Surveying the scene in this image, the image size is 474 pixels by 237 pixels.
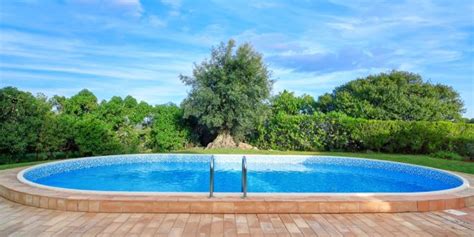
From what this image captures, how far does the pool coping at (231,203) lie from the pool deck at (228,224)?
0.32 ft

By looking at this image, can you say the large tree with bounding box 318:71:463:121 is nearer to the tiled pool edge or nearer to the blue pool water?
the blue pool water

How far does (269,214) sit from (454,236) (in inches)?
89.9

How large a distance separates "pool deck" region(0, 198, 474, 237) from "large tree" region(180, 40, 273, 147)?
1024cm

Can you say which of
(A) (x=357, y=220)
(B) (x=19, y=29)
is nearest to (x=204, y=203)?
(A) (x=357, y=220)

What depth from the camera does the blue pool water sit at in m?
8.20

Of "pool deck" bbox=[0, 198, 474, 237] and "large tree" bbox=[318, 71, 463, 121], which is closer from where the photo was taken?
"pool deck" bbox=[0, 198, 474, 237]

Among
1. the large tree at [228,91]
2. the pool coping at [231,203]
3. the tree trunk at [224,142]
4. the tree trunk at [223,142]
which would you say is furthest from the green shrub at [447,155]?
the pool coping at [231,203]

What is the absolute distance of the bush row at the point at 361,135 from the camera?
1416 cm

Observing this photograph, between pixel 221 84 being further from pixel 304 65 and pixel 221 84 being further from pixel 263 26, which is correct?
pixel 304 65

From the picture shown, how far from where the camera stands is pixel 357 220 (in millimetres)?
4441

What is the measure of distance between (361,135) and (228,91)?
6.71 meters

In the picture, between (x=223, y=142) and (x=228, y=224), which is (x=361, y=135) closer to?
(x=223, y=142)

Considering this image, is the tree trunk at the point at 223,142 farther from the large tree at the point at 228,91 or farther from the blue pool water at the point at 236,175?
the blue pool water at the point at 236,175

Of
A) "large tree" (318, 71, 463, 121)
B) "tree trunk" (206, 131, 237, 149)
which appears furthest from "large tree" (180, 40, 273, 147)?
"large tree" (318, 71, 463, 121)
